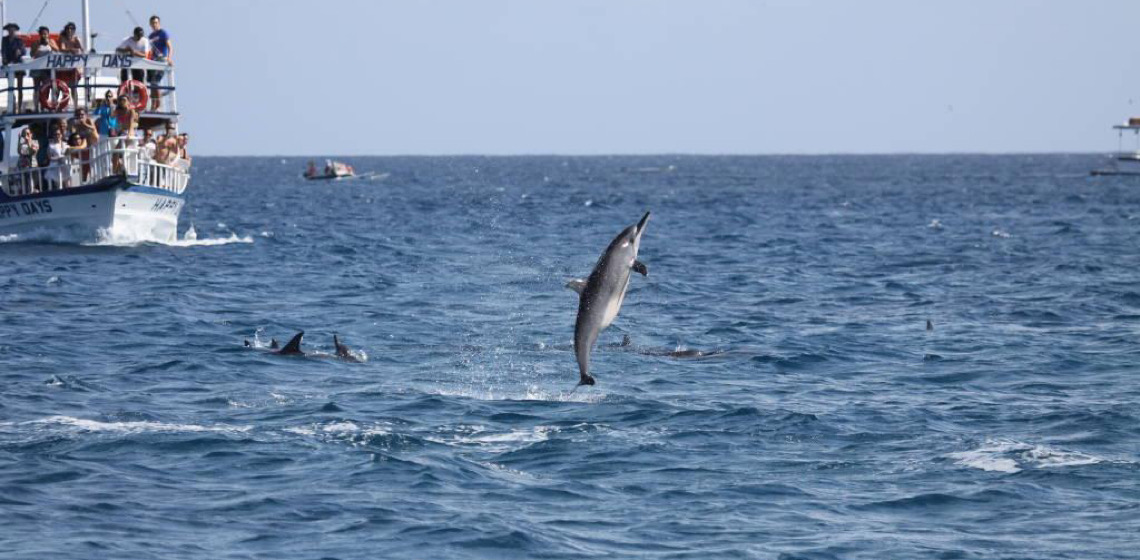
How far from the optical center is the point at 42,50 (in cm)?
4400

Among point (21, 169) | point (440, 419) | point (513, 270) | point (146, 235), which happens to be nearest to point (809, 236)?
point (513, 270)

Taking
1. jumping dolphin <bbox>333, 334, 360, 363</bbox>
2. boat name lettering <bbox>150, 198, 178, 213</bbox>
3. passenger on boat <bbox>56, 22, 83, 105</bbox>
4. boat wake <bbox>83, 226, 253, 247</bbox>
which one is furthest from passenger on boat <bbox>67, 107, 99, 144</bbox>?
jumping dolphin <bbox>333, 334, 360, 363</bbox>

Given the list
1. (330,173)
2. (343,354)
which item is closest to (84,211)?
(343,354)

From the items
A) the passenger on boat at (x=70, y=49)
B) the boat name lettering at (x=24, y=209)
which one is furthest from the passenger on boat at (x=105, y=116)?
the boat name lettering at (x=24, y=209)

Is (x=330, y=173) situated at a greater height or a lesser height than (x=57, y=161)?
greater

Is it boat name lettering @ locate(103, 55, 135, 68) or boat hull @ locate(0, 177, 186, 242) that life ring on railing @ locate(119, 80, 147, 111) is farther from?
boat hull @ locate(0, 177, 186, 242)

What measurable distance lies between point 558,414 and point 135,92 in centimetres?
2982

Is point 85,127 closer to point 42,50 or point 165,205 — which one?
point 42,50

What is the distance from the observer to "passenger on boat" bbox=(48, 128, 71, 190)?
139 feet

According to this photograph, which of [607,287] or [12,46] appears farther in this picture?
[12,46]

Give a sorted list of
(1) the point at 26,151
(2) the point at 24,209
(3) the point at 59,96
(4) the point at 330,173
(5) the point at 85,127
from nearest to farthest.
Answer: (5) the point at 85,127, (1) the point at 26,151, (2) the point at 24,209, (3) the point at 59,96, (4) the point at 330,173

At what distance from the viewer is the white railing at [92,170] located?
138 ft

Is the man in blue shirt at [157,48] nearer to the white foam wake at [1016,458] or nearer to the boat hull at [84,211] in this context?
the boat hull at [84,211]

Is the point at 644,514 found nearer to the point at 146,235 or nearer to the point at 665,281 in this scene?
the point at 665,281
